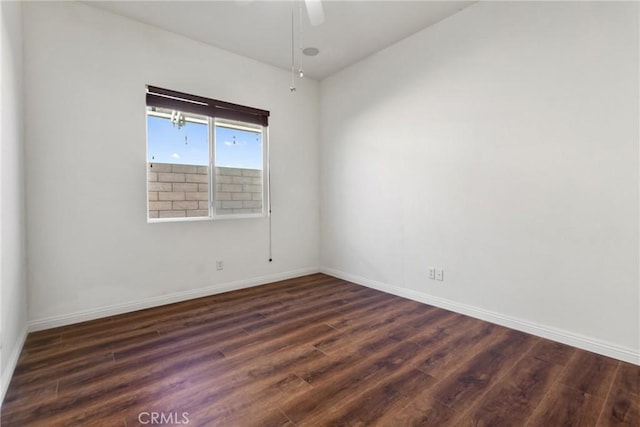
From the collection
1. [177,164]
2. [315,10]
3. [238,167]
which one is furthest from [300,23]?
[177,164]

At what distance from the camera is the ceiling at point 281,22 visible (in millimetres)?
2697

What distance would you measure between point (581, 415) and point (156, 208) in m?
3.60

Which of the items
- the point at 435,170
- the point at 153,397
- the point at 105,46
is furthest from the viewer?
the point at 435,170

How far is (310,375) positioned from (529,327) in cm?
185

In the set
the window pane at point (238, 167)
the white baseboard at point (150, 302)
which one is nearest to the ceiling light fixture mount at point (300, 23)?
the window pane at point (238, 167)

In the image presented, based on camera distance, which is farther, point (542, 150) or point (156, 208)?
point (156, 208)

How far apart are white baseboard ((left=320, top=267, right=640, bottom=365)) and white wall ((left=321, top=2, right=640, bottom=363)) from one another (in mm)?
12

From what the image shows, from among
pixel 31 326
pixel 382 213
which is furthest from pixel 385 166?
pixel 31 326

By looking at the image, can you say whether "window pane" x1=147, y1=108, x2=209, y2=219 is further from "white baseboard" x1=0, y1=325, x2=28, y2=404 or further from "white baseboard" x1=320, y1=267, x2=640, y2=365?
"white baseboard" x1=320, y1=267, x2=640, y2=365

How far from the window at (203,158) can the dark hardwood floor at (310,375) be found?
1.25 meters

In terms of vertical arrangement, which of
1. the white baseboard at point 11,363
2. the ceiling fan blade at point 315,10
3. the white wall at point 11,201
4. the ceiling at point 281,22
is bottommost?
the white baseboard at point 11,363

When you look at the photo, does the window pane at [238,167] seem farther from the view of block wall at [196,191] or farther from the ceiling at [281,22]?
the ceiling at [281,22]

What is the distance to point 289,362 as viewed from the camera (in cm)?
201

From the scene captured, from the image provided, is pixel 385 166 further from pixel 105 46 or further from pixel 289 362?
pixel 105 46
